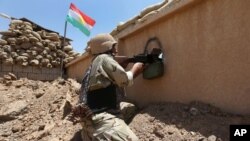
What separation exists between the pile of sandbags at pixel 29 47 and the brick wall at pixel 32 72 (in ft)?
0.42

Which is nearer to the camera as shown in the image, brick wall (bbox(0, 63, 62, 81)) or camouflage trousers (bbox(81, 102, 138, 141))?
camouflage trousers (bbox(81, 102, 138, 141))

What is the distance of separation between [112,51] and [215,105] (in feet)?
3.84

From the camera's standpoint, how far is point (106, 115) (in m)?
2.94

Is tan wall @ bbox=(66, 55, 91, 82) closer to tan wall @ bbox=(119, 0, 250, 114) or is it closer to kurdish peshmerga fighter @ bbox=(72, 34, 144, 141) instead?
tan wall @ bbox=(119, 0, 250, 114)

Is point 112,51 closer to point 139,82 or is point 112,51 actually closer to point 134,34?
point 139,82

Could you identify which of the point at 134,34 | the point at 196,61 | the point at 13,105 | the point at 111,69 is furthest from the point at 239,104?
the point at 13,105

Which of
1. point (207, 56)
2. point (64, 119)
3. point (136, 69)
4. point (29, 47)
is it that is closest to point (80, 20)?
point (29, 47)

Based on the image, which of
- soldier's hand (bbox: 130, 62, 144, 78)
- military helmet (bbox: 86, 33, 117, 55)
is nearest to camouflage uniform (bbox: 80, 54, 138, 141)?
military helmet (bbox: 86, 33, 117, 55)

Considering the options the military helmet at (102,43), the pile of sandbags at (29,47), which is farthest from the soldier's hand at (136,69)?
the pile of sandbags at (29,47)

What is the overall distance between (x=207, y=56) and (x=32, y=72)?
797 centimetres

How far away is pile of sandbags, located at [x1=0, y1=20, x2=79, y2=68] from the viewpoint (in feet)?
34.8

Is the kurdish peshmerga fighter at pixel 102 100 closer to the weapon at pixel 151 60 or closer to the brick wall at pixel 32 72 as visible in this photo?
the weapon at pixel 151 60

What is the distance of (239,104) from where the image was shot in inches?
128

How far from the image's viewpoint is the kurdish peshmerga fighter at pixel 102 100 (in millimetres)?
2895
